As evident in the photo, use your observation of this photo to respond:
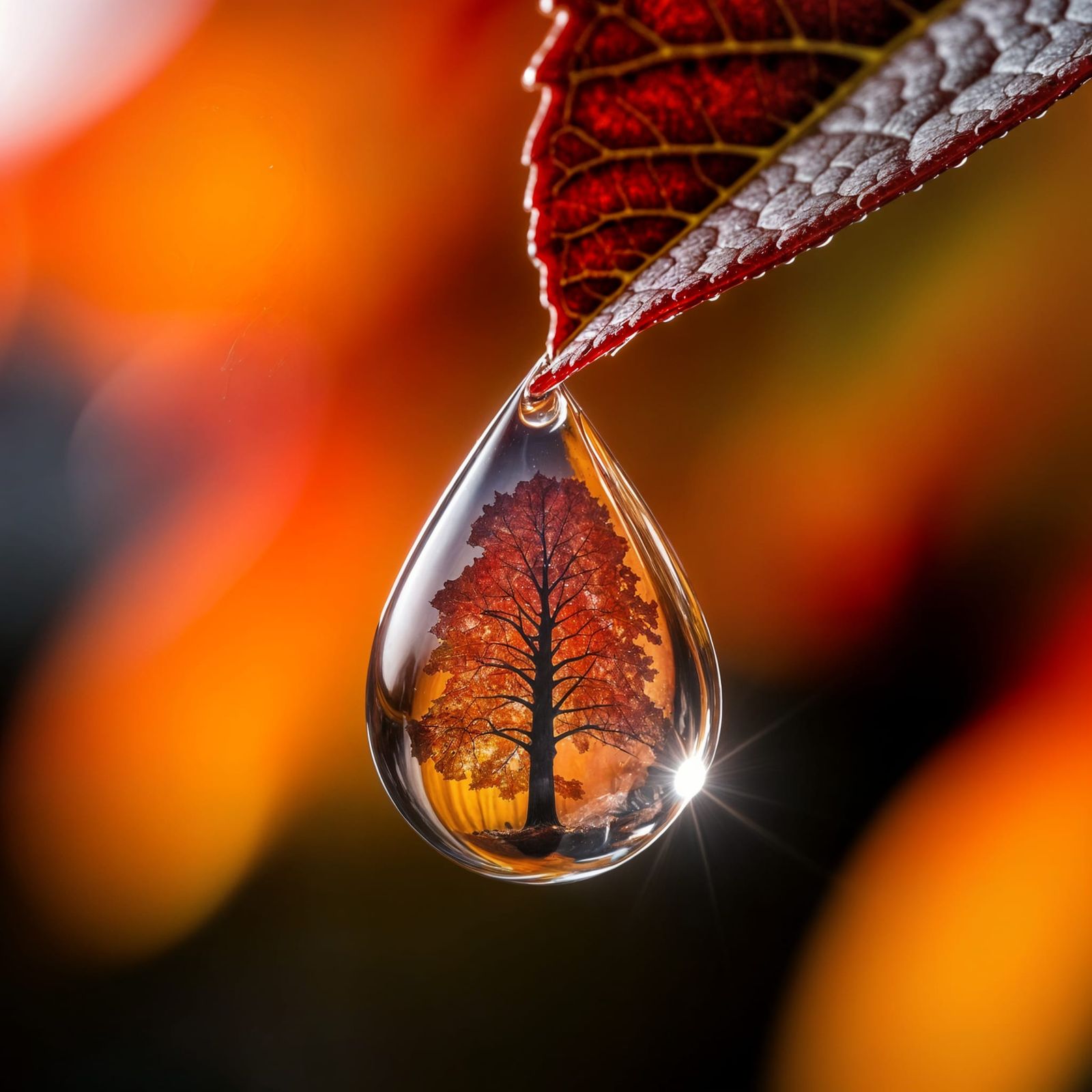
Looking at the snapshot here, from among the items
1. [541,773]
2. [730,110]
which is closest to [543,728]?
[541,773]

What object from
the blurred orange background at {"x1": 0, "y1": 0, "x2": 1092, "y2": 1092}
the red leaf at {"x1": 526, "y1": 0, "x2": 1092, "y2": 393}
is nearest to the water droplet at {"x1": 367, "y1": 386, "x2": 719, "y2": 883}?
the red leaf at {"x1": 526, "y1": 0, "x2": 1092, "y2": 393}

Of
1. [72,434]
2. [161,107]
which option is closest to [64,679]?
[72,434]

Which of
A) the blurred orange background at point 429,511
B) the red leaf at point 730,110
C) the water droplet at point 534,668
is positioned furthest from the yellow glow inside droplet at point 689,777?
the blurred orange background at point 429,511

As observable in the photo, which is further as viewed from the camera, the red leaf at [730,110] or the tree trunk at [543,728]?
the tree trunk at [543,728]

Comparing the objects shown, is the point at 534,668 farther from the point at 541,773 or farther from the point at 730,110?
the point at 730,110

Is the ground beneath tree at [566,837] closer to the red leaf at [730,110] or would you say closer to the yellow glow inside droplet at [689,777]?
the yellow glow inside droplet at [689,777]

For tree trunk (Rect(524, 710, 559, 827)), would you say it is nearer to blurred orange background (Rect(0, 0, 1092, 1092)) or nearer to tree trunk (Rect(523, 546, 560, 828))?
tree trunk (Rect(523, 546, 560, 828))

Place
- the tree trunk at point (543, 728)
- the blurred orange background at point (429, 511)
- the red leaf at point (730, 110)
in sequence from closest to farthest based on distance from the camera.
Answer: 1. the red leaf at point (730, 110)
2. the tree trunk at point (543, 728)
3. the blurred orange background at point (429, 511)

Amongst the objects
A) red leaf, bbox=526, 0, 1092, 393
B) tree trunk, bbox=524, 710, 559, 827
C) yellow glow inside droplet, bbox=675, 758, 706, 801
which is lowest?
yellow glow inside droplet, bbox=675, 758, 706, 801
